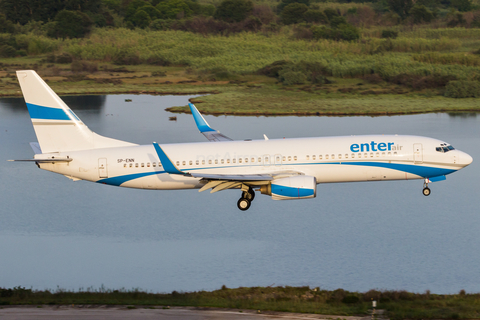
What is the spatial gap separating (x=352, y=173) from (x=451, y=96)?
260 ft

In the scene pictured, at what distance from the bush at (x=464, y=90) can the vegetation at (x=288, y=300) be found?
281 feet

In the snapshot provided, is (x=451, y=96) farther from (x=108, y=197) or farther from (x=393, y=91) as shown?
(x=108, y=197)

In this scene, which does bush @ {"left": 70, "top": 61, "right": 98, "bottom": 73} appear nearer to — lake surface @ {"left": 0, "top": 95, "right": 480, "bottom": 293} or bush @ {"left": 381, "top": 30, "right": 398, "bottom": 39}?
bush @ {"left": 381, "top": 30, "right": 398, "bottom": 39}

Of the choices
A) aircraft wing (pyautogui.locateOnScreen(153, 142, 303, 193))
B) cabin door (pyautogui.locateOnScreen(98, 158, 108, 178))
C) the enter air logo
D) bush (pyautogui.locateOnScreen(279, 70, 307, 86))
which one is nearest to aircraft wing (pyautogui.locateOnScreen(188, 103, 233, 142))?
aircraft wing (pyautogui.locateOnScreen(153, 142, 303, 193))

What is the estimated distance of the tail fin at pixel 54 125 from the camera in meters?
53.0

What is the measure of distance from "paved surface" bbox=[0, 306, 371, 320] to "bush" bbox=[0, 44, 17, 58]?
146 m

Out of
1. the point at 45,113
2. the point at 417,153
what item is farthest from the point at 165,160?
the point at 417,153

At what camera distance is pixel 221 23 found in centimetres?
19400

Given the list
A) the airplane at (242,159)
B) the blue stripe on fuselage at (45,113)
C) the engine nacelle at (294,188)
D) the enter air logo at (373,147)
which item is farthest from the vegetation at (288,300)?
the blue stripe on fuselage at (45,113)

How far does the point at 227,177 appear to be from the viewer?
49.3m

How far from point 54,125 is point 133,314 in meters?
22.0

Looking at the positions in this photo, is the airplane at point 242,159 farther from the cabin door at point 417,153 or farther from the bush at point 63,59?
the bush at point 63,59

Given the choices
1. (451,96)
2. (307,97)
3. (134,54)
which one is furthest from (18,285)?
(134,54)

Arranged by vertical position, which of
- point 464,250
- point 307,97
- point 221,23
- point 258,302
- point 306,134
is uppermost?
point 221,23
